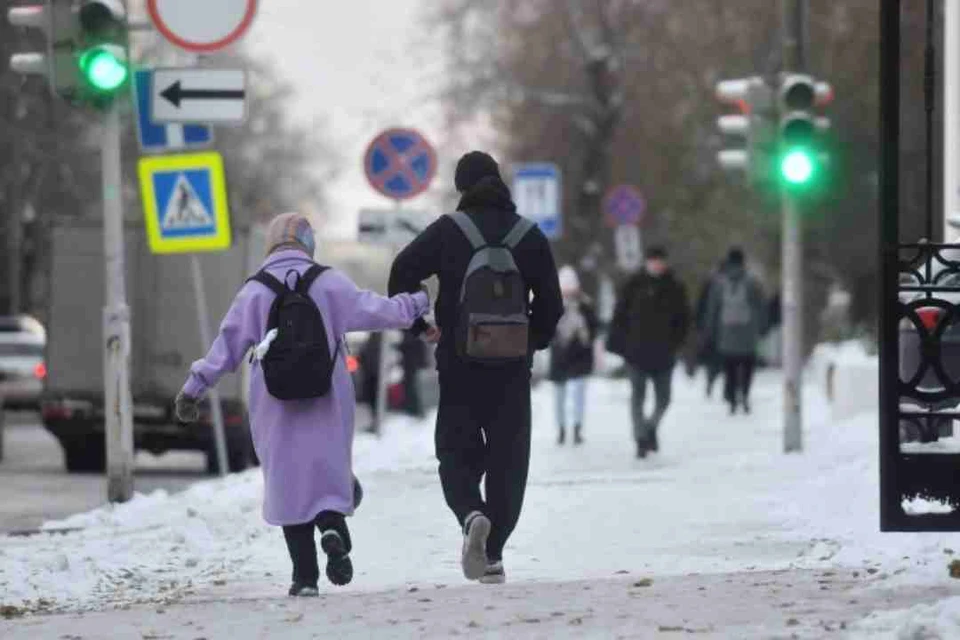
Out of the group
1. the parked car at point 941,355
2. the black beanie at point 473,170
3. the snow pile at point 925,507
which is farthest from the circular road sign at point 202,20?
the snow pile at point 925,507

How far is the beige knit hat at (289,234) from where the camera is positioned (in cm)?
1123

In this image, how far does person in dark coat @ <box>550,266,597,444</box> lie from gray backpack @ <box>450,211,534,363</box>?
13.4m

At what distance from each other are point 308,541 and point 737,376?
2003 centimetres

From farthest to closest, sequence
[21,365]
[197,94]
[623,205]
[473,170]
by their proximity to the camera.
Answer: [21,365] → [623,205] → [197,94] → [473,170]

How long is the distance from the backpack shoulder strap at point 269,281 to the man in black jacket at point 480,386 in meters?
0.59

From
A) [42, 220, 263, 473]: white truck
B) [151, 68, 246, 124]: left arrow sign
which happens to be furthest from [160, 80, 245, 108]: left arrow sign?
[42, 220, 263, 473]: white truck

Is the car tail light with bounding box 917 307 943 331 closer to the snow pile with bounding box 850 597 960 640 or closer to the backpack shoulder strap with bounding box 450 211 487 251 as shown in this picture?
the backpack shoulder strap with bounding box 450 211 487 251

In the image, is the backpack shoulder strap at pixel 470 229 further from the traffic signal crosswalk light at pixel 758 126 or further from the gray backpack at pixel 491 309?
the traffic signal crosswalk light at pixel 758 126

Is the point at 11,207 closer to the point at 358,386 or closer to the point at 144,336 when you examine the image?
the point at 358,386

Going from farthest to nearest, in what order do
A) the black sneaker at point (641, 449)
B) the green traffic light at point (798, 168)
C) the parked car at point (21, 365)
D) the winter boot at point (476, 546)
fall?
the parked car at point (21, 365) → the black sneaker at point (641, 449) → the green traffic light at point (798, 168) → the winter boot at point (476, 546)

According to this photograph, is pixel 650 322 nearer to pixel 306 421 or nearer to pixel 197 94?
pixel 197 94

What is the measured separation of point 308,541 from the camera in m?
11.1

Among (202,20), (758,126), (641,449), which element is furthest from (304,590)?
(641,449)

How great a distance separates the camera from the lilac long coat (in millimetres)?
11023
